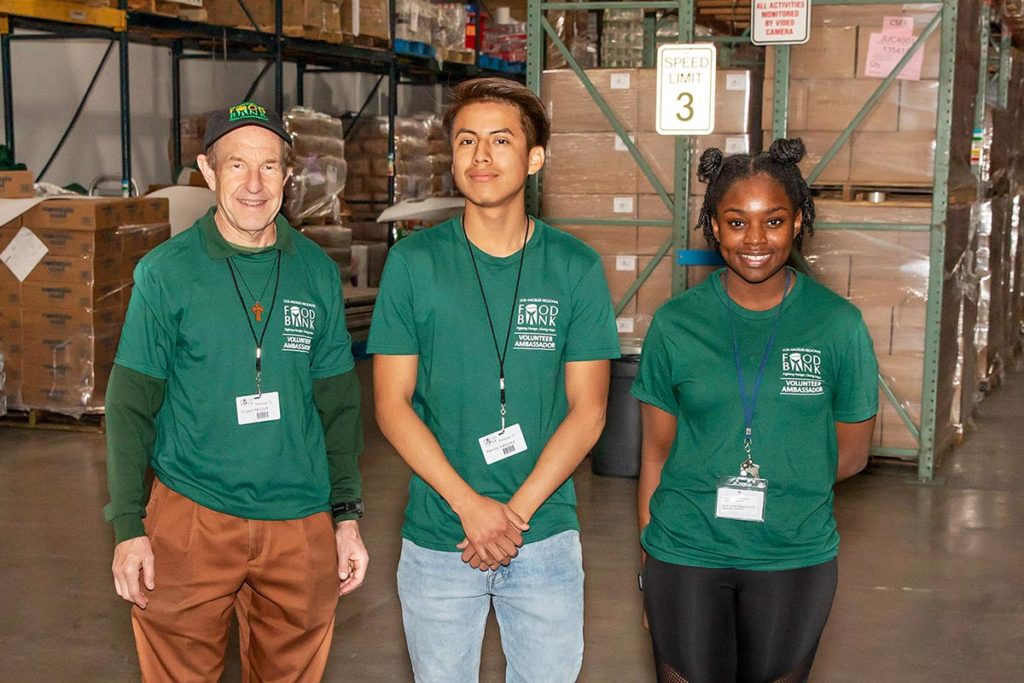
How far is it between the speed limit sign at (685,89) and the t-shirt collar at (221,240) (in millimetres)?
3996

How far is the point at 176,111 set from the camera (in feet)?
36.9

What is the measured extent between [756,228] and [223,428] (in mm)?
1150

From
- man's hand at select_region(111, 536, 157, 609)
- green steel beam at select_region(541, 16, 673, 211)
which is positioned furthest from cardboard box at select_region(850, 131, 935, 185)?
man's hand at select_region(111, 536, 157, 609)

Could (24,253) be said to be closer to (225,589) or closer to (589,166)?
(589,166)

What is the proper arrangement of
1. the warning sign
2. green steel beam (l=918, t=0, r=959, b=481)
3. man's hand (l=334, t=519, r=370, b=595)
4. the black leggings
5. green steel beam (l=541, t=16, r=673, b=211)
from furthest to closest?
1. green steel beam (l=541, t=16, r=673, b=211)
2. green steel beam (l=918, t=0, r=959, b=481)
3. the warning sign
4. man's hand (l=334, t=519, r=370, b=595)
5. the black leggings

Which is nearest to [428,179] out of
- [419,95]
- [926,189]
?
[419,95]

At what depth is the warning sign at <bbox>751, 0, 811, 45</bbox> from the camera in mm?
6645

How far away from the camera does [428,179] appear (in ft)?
44.7

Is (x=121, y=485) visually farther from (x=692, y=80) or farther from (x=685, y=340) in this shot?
(x=692, y=80)

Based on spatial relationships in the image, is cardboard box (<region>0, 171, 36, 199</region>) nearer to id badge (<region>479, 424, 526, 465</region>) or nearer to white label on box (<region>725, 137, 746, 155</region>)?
white label on box (<region>725, 137, 746, 155</region>)

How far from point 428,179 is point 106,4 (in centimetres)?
541

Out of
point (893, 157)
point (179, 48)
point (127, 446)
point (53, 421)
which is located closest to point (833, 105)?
point (893, 157)

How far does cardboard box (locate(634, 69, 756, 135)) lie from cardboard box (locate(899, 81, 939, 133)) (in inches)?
33.0

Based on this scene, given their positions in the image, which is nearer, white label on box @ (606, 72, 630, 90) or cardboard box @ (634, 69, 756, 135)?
cardboard box @ (634, 69, 756, 135)
